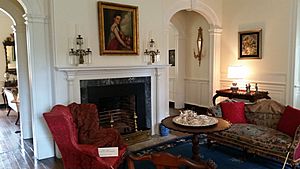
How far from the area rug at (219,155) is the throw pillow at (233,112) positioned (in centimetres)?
52

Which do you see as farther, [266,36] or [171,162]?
[266,36]

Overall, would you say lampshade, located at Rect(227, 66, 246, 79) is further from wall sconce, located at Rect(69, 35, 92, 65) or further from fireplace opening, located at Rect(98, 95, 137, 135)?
wall sconce, located at Rect(69, 35, 92, 65)

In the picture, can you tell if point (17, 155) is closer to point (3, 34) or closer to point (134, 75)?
point (134, 75)

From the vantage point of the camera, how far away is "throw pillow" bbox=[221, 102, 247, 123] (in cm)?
443

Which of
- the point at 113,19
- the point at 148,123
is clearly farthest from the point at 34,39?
the point at 148,123

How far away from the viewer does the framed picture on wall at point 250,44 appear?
5.95 meters

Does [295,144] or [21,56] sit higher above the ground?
[21,56]

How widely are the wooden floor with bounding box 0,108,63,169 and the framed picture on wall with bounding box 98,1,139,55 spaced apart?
2.06 metres

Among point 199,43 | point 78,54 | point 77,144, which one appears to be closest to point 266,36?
point 199,43

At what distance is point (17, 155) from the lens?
14.3ft

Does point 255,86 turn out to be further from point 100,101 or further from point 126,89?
point 100,101

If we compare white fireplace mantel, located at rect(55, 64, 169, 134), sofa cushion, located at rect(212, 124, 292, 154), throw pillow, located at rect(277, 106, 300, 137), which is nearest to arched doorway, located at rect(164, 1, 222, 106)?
white fireplace mantel, located at rect(55, 64, 169, 134)

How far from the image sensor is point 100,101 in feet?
15.9

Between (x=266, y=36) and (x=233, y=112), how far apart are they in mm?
2408
